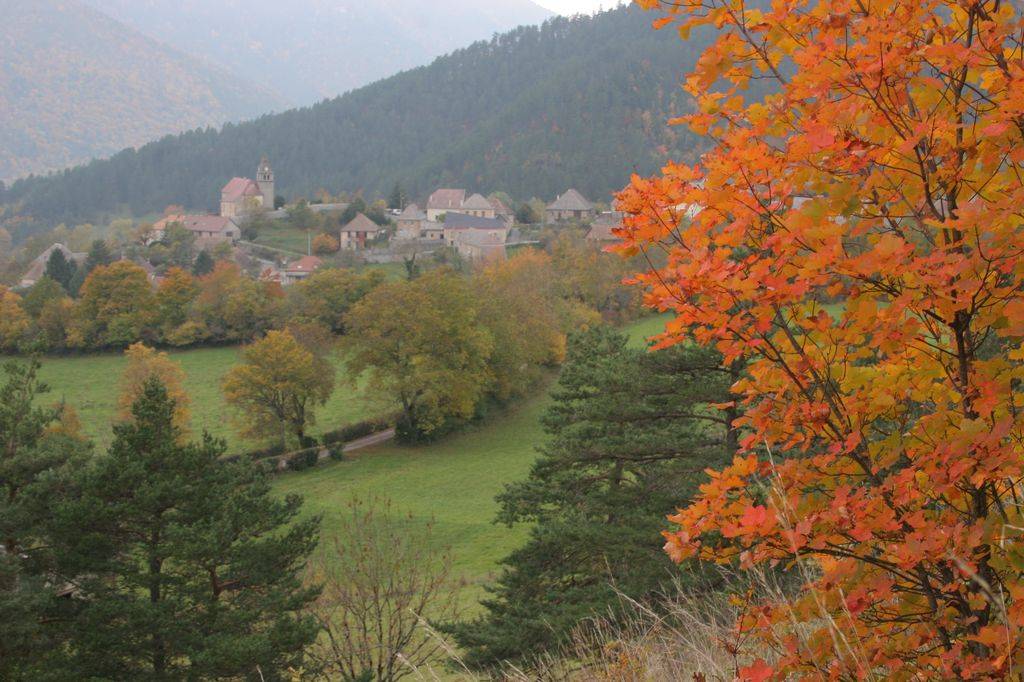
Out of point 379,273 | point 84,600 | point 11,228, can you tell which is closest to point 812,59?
point 84,600

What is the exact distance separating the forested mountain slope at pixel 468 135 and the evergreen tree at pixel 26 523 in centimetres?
9771

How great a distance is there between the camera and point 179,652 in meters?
12.0

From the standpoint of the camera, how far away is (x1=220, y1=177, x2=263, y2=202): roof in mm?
119175

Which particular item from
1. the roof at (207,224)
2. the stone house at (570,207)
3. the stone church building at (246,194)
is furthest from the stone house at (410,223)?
the stone church building at (246,194)

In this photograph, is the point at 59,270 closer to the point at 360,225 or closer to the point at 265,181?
the point at 360,225

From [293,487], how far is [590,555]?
21.7m

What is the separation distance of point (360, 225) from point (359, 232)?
106cm

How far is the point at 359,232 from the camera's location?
91.2 metres

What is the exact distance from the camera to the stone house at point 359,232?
296ft

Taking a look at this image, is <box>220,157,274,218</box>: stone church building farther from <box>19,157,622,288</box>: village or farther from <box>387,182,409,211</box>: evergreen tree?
<box>387,182,409,211</box>: evergreen tree

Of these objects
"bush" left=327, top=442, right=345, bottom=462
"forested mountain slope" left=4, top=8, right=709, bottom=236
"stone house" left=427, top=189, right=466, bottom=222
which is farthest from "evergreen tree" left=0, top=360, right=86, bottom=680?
"forested mountain slope" left=4, top=8, right=709, bottom=236

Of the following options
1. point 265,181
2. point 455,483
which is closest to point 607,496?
point 455,483

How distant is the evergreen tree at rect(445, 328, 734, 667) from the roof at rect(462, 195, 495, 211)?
297ft

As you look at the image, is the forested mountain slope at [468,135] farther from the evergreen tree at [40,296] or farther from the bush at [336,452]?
the bush at [336,452]
